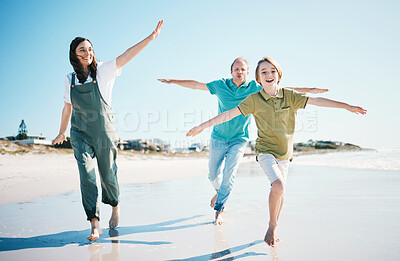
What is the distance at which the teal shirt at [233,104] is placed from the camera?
4207mm

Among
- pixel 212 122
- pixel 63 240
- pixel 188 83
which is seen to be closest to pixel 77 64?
pixel 212 122

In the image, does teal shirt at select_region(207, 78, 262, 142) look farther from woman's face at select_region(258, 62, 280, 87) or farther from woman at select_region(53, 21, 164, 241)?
woman at select_region(53, 21, 164, 241)

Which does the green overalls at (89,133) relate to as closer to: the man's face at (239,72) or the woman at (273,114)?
the woman at (273,114)

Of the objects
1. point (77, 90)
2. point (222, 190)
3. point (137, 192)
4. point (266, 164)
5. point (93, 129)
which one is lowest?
point (137, 192)

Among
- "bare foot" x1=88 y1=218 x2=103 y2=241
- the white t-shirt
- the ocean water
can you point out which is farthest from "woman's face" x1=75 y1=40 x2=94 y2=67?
the ocean water

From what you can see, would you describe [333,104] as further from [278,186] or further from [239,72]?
[239,72]

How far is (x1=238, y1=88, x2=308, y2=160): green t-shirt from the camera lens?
3012mm

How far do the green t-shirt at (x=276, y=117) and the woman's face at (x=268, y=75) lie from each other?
0.34 feet

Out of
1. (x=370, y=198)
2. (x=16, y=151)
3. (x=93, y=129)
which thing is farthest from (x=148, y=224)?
(x=16, y=151)

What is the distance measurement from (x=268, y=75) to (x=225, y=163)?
152 cm

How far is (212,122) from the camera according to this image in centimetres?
308

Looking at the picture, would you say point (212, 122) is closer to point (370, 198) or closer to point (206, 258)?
point (206, 258)

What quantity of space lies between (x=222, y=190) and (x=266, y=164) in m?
1.23

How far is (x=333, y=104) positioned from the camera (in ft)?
9.66
